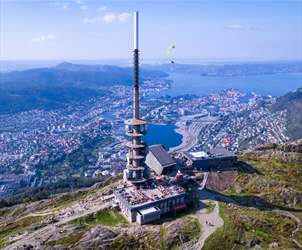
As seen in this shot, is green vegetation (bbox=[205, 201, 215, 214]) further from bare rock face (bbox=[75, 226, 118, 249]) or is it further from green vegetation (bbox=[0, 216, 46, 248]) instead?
green vegetation (bbox=[0, 216, 46, 248])

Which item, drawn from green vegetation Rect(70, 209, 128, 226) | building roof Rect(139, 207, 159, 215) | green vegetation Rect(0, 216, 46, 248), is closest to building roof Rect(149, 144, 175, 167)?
building roof Rect(139, 207, 159, 215)

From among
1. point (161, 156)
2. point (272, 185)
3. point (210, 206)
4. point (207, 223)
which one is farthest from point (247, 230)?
point (161, 156)

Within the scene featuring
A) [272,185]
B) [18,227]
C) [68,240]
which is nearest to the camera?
[68,240]

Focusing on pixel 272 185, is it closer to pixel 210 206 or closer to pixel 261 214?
pixel 261 214

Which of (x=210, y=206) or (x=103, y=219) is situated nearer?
(x=103, y=219)

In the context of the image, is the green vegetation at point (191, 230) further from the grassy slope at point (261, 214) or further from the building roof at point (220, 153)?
the building roof at point (220, 153)

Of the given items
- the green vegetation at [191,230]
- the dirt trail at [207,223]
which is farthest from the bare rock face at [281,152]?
the green vegetation at [191,230]

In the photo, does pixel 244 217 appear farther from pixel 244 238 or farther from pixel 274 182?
pixel 274 182
